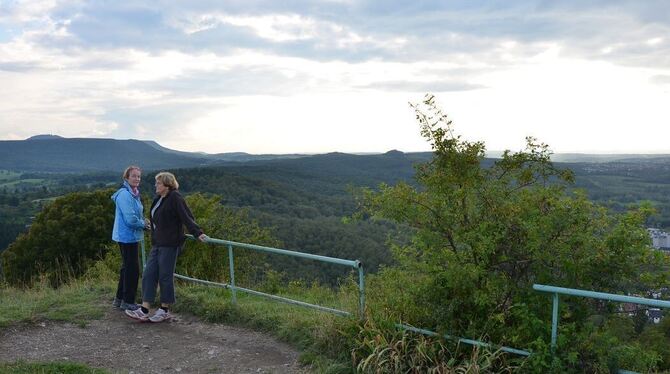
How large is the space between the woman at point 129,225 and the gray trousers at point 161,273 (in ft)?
1.09

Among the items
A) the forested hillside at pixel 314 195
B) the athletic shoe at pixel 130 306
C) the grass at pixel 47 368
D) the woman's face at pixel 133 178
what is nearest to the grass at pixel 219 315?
the grass at pixel 47 368

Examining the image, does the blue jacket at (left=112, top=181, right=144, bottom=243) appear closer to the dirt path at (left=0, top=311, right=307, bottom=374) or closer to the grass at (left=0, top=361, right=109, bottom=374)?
the dirt path at (left=0, top=311, right=307, bottom=374)

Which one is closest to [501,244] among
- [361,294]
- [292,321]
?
[361,294]

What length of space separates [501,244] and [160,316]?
410 cm

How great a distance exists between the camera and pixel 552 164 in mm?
4828

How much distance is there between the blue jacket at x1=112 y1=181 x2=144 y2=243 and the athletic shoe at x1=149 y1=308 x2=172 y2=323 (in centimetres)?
90

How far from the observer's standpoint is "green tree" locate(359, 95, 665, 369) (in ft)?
14.1

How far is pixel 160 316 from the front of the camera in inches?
259

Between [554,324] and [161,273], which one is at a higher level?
[554,324]

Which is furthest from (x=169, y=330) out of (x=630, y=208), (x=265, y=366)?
(x=630, y=208)

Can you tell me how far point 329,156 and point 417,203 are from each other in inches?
5691

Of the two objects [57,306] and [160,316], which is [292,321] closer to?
[160,316]

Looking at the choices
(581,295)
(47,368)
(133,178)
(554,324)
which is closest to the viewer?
(581,295)

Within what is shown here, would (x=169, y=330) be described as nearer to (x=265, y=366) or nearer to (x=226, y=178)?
(x=265, y=366)
